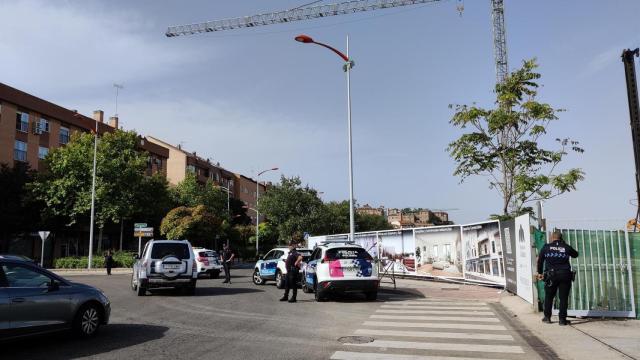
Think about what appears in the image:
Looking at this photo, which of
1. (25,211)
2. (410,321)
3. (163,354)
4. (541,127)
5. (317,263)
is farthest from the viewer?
(25,211)

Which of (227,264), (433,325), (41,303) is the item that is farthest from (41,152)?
(433,325)

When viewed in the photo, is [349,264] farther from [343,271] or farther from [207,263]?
[207,263]

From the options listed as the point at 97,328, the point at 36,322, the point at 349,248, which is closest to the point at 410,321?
the point at 349,248

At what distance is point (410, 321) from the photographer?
11.2 m

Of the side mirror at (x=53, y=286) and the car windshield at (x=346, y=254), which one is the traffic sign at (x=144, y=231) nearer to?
the car windshield at (x=346, y=254)

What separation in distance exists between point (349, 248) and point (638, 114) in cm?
819

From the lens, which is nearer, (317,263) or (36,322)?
(36,322)

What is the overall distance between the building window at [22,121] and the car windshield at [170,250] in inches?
1405

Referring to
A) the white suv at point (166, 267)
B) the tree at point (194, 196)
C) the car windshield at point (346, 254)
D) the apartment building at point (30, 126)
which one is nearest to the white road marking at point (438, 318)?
the car windshield at point (346, 254)

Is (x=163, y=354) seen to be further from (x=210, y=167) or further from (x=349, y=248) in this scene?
(x=210, y=167)

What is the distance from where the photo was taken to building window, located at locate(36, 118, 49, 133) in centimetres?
4759

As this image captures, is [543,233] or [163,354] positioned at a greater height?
[543,233]

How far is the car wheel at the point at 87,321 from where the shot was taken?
8.88 metres

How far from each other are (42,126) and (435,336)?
47.8 m
